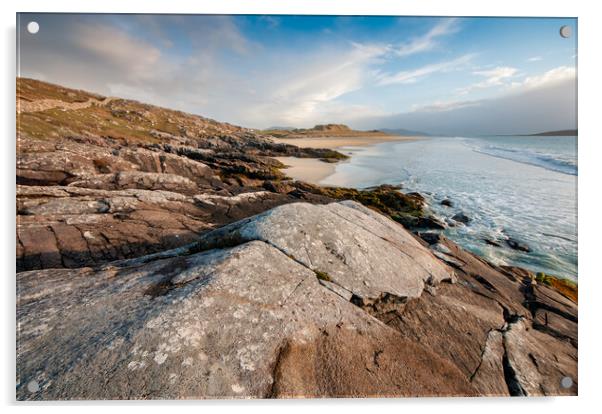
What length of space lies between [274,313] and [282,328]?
20cm

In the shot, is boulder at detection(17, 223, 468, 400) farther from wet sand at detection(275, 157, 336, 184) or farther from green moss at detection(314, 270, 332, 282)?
wet sand at detection(275, 157, 336, 184)

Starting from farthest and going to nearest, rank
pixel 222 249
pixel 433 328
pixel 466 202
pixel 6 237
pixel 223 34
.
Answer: pixel 466 202, pixel 223 34, pixel 6 237, pixel 222 249, pixel 433 328

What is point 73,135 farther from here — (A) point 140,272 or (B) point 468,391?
(B) point 468,391

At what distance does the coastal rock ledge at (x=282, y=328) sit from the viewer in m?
2.48

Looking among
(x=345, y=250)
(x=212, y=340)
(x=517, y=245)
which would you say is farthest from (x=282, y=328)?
(x=517, y=245)

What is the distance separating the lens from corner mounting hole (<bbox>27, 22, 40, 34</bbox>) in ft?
14.3

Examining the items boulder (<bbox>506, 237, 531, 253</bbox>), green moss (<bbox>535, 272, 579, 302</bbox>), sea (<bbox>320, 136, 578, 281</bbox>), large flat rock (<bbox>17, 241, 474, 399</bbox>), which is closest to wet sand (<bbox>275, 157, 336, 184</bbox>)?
sea (<bbox>320, 136, 578, 281</bbox>)

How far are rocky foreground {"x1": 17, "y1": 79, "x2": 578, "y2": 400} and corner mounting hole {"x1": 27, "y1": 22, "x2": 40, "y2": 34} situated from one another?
3.24 feet

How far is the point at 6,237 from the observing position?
4.31m

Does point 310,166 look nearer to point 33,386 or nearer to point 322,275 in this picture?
point 322,275

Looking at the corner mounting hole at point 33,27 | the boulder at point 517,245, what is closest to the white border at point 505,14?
the corner mounting hole at point 33,27

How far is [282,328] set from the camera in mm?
2848

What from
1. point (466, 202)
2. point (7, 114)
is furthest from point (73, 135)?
point (466, 202)

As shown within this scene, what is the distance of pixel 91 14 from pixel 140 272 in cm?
470
